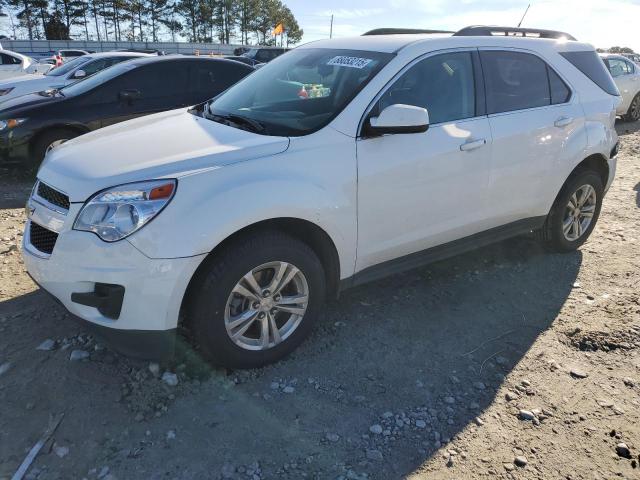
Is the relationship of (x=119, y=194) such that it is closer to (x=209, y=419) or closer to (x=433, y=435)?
(x=209, y=419)

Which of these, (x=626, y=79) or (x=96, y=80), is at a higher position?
(x=96, y=80)

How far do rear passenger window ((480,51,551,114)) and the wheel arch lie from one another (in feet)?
5.26

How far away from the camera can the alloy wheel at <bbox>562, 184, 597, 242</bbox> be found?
4.45 meters

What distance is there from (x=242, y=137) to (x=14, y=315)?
76.8 inches

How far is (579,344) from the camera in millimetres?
3309

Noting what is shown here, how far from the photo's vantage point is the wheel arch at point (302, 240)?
8.38 ft

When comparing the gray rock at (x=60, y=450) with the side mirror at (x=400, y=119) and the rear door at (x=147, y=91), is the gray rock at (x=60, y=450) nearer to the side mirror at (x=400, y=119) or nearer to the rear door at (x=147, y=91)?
the side mirror at (x=400, y=119)

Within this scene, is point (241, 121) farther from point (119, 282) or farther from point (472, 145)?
point (472, 145)

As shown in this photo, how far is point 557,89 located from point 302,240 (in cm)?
257

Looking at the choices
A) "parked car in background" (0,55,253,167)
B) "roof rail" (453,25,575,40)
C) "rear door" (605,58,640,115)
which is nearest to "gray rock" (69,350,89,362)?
"roof rail" (453,25,575,40)

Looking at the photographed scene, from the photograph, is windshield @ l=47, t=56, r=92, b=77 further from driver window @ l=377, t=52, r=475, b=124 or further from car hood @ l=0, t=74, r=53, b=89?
driver window @ l=377, t=52, r=475, b=124

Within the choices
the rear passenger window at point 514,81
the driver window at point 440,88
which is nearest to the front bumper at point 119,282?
the driver window at point 440,88

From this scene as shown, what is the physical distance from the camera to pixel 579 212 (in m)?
4.54

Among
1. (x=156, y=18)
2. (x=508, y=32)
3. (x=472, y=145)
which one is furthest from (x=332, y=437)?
(x=156, y=18)
